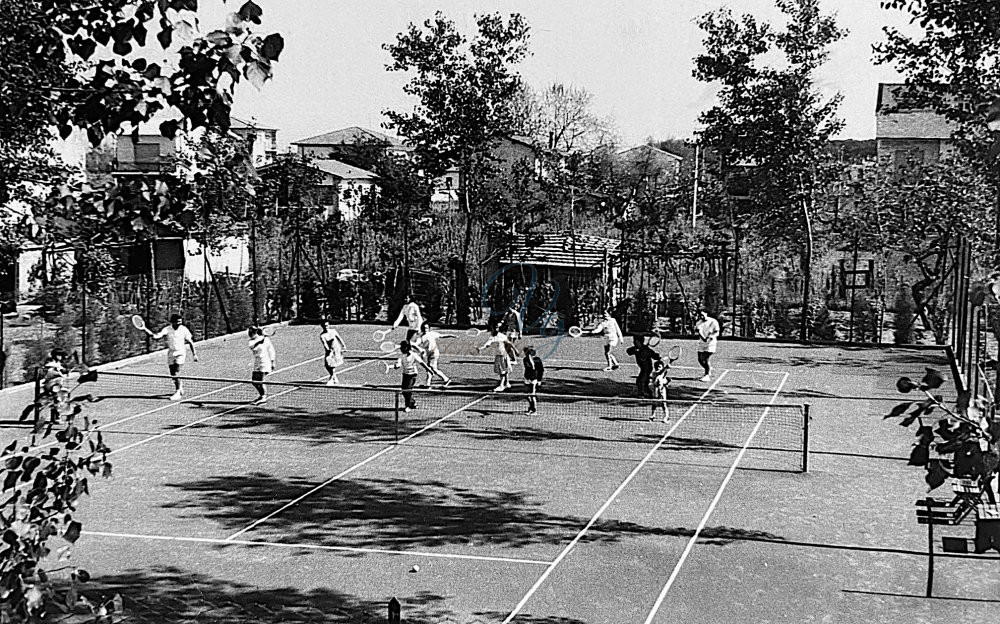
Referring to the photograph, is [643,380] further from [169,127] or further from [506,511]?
[169,127]

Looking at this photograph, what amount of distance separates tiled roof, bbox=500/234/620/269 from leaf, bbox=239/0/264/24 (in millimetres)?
30640

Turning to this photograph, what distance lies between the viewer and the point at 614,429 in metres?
19.4

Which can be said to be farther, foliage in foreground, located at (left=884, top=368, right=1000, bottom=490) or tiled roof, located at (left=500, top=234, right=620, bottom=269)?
tiled roof, located at (left=500, top=234, right=620, bottom=269)

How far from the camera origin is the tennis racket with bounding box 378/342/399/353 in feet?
96.2

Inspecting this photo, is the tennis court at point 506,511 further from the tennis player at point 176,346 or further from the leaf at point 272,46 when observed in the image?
the leaf at point 272,46

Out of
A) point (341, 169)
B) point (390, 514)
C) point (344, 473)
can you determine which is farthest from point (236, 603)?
point (341, 169)

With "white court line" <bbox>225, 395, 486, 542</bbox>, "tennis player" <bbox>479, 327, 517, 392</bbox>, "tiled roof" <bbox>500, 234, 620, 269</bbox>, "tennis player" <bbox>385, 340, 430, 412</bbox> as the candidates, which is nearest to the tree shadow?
"white court line" <bbox>225, 395, 486, 542</bbox>

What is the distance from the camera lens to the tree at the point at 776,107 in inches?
1357

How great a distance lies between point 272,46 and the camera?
3.52 metres

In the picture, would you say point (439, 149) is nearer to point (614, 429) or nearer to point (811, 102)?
point (811, 102)

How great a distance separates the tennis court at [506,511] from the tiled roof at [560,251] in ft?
37.6

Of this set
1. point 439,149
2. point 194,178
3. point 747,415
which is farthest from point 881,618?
point 439,149

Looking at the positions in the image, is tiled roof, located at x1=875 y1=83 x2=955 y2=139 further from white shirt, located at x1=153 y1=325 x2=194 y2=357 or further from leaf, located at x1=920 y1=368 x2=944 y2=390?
leaf, located at x1=920 y1=368 x2=944 y2=390

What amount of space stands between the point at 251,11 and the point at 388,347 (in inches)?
1042
